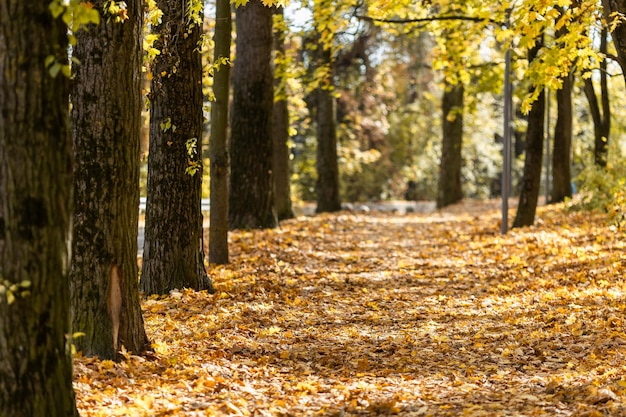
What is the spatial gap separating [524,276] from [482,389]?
5792 mm

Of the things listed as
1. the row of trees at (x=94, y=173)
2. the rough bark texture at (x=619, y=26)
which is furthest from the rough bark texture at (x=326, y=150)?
the rough bark texture at (x=619, y=26)

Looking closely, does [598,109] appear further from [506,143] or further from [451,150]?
[451,150]

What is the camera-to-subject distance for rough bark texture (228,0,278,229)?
15273mm

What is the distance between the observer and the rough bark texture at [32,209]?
4336 millimetres

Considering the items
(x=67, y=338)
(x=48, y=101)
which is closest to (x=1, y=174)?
(x=48, y=101)

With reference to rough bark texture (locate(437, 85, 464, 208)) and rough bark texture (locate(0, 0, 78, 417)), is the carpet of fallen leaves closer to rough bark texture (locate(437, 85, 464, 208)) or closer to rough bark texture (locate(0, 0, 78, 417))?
rough bark texture (locate(0, 0, 78, 417))

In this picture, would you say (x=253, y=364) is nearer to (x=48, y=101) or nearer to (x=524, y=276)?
(x=48, y=101)

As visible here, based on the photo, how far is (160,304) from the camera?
9078mm

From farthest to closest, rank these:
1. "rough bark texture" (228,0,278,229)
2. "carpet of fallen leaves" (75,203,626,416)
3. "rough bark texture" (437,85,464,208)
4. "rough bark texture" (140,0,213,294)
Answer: "rough bark texture" (437,85,464,208)
"rough bark texture" (228,0,278,229)
"rough bark texture" (140,0,213,294)
"carpet of fallen leaves" (75,203,626,416)

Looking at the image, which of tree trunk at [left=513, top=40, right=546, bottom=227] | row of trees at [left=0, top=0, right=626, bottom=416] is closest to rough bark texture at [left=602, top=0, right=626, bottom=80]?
row of trees at [left=0, top=0, right=626, bottom=416]

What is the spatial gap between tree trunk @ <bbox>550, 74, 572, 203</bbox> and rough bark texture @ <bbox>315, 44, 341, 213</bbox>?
608 cm

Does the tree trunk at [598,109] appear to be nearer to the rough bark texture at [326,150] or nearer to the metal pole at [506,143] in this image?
the metal pole at [506,143]

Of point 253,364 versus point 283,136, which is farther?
point 283,136

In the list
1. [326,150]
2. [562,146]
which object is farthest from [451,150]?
[326,150]
